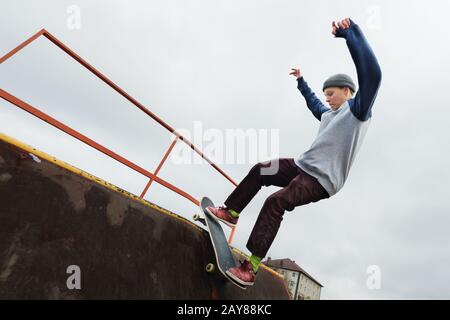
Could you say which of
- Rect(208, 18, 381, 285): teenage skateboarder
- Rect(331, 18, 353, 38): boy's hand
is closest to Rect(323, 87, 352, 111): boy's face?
Rect(208, 18, 381, 285): teenage skateboarder

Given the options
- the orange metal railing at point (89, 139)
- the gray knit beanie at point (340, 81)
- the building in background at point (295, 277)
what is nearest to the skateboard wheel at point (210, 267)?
the orange metal railing at point (89, 139)

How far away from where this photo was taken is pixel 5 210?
1.67 metres

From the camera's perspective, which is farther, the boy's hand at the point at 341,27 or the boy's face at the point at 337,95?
the boy's face at the point at 337,95

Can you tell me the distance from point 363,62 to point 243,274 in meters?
2.01

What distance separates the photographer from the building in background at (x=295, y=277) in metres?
69.2

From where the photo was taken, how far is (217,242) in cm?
309

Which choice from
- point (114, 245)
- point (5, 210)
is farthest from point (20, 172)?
point (114, 245)

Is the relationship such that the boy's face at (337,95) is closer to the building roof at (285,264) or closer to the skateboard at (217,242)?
the skateboard at (217,242)

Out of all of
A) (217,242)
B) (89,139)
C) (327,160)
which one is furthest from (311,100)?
(89,139)

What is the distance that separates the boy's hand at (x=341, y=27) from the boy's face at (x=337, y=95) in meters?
0.62

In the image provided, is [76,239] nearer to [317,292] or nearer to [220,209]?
[220,209]

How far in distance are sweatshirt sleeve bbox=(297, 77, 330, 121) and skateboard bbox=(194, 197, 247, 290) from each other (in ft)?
5.14

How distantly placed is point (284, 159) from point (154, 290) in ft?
5.74
